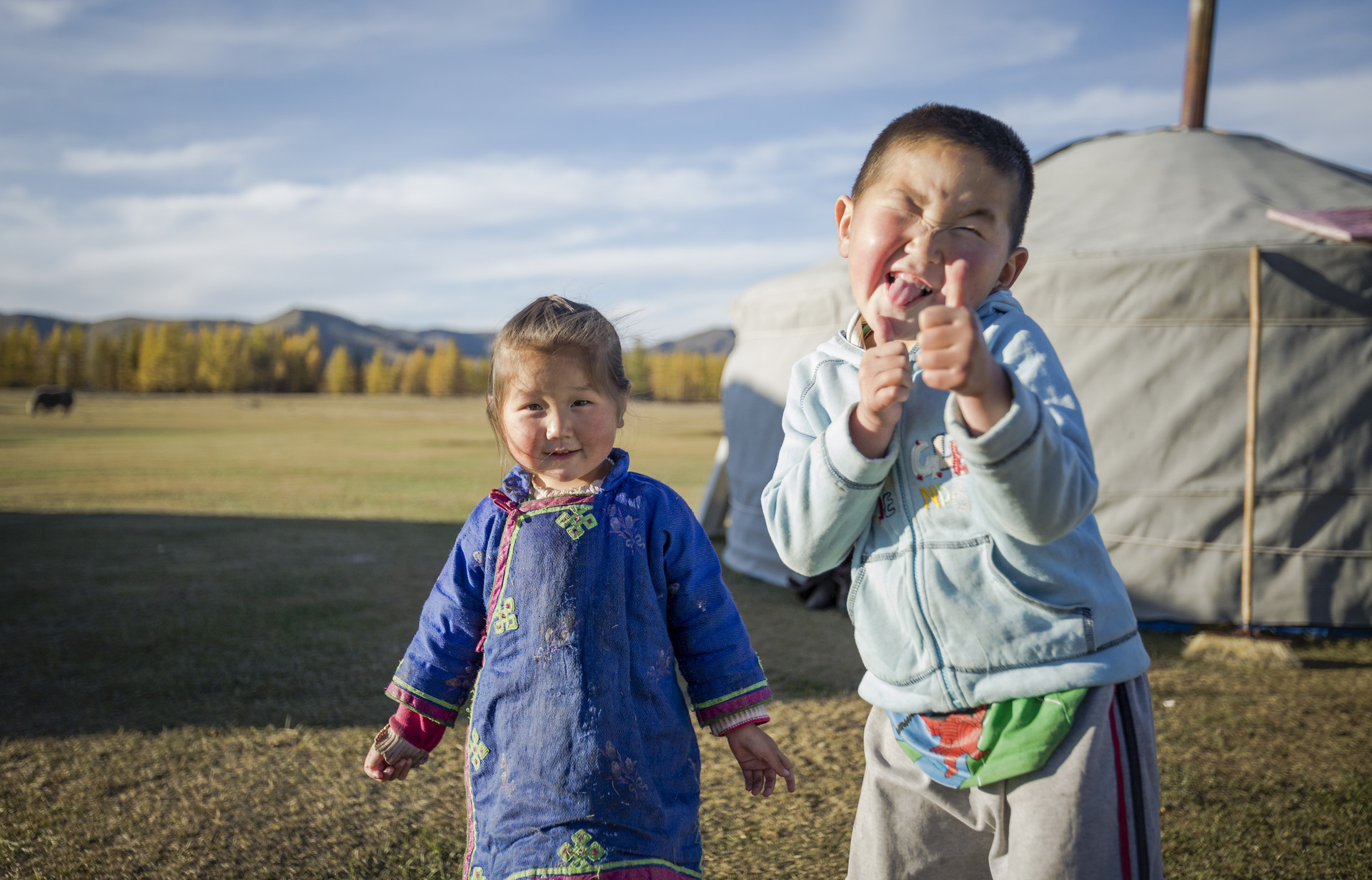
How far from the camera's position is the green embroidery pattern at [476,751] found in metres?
1.40

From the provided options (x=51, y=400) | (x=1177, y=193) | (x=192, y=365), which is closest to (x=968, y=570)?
(x=1177, y=193)

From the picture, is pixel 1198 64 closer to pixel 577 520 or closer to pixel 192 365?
pixel 577 520

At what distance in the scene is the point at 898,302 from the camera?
1.08 meters

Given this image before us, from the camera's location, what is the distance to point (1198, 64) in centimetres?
580

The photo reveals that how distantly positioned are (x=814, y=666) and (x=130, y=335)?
7849 centimetres

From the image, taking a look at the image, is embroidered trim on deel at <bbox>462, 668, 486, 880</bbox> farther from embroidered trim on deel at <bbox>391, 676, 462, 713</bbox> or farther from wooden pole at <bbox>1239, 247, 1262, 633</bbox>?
wooden pole at <bbox>1239, 247, 1262, 633</bbox>

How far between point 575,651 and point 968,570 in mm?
627

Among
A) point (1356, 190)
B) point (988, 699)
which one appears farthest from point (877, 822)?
point (1356, 190)

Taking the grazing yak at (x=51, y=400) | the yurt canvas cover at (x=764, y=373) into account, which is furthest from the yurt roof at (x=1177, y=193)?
the grazing yak at (x=51, y=400)

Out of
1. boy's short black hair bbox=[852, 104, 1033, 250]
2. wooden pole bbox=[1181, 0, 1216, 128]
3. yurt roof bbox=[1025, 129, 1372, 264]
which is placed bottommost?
boy's short black hair bbox=[852, 104, 1033, 250]

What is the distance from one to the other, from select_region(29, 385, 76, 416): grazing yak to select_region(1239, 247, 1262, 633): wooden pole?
40.3 m

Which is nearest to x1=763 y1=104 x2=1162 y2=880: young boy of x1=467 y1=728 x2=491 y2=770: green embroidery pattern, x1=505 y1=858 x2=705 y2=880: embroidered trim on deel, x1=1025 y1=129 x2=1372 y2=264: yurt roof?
x1=505 y1=858 x2=705 y2=880: embroidered trim on deel

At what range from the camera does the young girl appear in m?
1.32

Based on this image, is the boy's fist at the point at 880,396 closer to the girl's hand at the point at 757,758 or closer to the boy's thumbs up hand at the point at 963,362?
the boy's thumbs up hand at the point at 963,362
